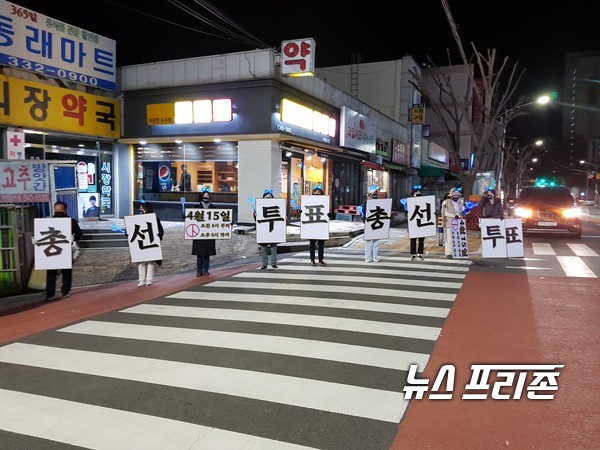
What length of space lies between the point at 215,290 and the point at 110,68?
47.7 feet

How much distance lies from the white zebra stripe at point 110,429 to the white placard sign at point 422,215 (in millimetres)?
9820

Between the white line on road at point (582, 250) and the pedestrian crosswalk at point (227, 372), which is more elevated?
the white line on road at point (582, 250)

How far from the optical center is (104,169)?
20203mm

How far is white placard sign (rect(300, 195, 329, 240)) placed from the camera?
38.5ft

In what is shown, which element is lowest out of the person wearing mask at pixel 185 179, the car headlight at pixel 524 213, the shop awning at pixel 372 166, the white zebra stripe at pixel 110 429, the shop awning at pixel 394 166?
the white zebra stripe at pixel 110 429

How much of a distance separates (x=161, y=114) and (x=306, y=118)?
6.34 metres

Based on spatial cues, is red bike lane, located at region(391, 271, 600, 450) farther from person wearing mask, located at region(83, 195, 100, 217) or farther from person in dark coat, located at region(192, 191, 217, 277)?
person wearing mask, located at region(83, 195, 100, 217)

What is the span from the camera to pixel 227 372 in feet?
15.5

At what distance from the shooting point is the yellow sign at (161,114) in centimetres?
1905

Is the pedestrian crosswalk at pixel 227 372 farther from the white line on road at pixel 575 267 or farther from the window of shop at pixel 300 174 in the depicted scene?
the window of shop at pixel 300 174

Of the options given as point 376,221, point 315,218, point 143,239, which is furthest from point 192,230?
point 376,221

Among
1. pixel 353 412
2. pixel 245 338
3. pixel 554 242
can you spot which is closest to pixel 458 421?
pixel 353 412

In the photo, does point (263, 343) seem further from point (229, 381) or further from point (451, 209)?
point (451, 209)

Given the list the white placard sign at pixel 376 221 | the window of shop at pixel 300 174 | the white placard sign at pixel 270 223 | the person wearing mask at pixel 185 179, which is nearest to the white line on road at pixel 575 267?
the white placard sign at pixel 376 221
